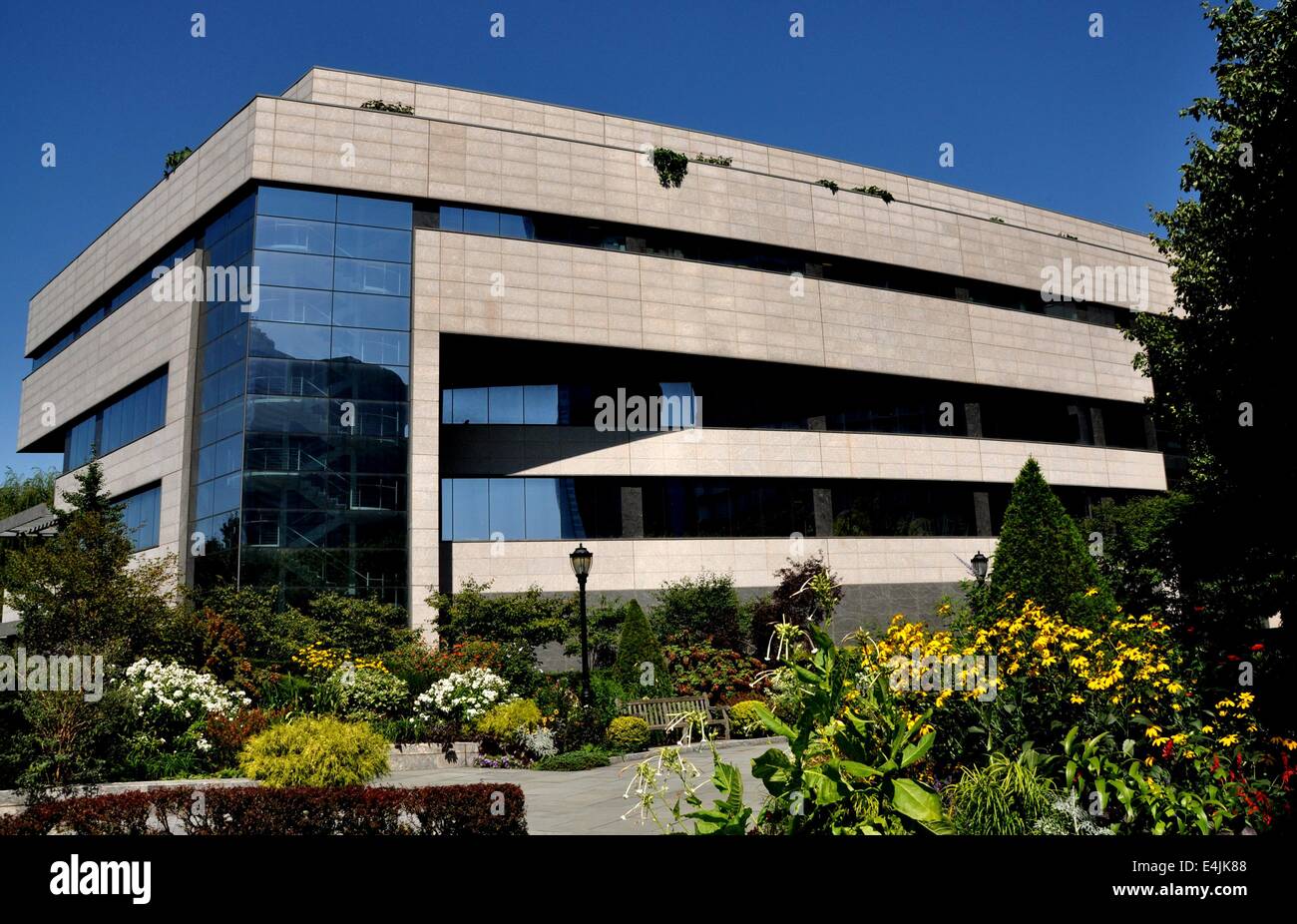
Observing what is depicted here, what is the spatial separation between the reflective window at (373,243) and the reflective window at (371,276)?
0.67ft

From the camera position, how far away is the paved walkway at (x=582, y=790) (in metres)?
9.98

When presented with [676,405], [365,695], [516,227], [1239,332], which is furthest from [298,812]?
[676,405]

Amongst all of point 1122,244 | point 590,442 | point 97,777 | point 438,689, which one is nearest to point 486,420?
point 590,442

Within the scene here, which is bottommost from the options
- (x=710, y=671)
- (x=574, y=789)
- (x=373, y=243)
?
(x=574, y=789)

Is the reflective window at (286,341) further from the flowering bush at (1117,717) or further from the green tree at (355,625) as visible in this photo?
the flowering bush at (1117,717)

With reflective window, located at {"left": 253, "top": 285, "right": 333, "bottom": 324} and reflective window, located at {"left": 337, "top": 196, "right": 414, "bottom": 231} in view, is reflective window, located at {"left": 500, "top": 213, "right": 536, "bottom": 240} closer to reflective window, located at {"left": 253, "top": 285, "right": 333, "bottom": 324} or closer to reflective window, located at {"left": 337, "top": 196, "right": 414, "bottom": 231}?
reflective window, located at {"left": 337, "top": 196, "right": 414, "bottom": 231}

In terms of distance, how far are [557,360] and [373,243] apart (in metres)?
6.74

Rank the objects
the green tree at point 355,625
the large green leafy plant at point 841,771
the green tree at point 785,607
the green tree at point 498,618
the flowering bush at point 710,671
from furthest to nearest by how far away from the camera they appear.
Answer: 1. the green tree at point 785,607
2. the green tree at point 498,618
3. the flowering bush at point 710,671
4. the green tree at point 355,625
5. the large green leafy plant at point 841,771

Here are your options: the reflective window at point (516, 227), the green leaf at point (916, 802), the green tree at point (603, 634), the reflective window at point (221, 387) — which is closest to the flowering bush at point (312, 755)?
the green leaf at point (916, 802)

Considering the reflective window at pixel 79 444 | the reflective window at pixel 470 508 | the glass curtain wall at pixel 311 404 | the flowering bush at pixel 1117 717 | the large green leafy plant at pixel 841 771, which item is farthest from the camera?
the reflective window at pixel 79 444

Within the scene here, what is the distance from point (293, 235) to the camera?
2611 cm

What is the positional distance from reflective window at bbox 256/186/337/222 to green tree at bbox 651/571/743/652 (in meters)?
15.4

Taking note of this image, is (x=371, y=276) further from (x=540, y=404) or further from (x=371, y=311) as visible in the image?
(x=540, y=404)
